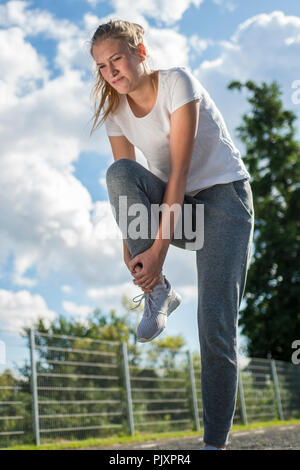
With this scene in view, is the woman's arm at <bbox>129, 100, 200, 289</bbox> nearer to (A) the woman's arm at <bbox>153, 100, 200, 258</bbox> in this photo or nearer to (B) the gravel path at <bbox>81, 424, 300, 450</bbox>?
(A) the woman's arm at <bbox>153, 100, 200, 258</bbox>

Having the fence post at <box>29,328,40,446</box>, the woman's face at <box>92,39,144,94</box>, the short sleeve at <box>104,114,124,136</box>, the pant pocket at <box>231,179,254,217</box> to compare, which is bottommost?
the fence post at <box>29,328,40,446</box>

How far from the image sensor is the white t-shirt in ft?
7.66

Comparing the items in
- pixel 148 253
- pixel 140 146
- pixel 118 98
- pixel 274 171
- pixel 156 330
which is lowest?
pixel 156 330

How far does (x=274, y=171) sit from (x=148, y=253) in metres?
21.8

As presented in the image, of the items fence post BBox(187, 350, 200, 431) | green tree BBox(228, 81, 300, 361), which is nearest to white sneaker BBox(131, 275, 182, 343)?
fence post BBox(187, 350, 200, 431)

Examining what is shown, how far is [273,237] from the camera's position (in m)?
22.4

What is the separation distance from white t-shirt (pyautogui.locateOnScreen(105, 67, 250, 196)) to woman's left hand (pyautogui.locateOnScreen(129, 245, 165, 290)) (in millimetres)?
374

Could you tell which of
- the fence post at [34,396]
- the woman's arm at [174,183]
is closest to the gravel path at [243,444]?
the fence post at [34,396]

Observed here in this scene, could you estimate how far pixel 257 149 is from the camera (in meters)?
23.6

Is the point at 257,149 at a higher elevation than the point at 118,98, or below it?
higher

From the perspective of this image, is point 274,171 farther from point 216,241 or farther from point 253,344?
point 216,241

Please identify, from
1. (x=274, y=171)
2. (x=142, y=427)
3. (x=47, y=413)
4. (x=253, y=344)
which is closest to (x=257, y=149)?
(x=274, y=171)

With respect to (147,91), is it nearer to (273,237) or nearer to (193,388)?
(193,388)

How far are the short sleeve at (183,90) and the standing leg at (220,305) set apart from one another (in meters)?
0.44
